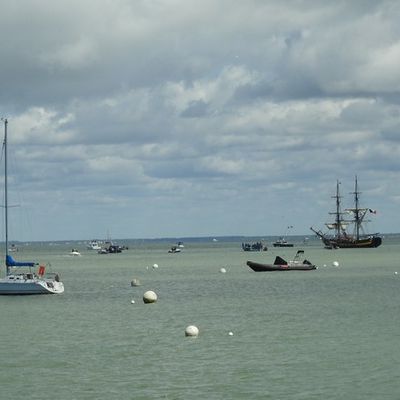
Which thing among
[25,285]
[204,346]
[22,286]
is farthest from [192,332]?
[22,286]

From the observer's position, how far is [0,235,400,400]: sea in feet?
131

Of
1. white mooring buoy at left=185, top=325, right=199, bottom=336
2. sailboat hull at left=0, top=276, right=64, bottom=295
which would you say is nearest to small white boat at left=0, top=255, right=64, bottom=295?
sailboat hull at left=0, top=276, right=64, bottom=295

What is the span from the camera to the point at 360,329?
57.8 m

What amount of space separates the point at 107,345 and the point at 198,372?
10.7 meters

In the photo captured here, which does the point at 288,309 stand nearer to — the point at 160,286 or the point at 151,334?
the point at 151,334

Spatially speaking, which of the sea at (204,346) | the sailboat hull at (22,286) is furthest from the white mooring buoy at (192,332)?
the sailboat hull at (22,286)

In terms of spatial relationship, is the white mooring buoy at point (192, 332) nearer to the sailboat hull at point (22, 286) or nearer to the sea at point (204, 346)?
the sea at point (204, 346)

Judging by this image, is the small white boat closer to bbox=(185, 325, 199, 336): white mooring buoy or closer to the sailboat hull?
the sailboat hull

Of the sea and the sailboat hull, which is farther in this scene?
the sailboat hull

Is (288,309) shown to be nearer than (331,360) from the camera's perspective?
No

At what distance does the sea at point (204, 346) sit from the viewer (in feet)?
131

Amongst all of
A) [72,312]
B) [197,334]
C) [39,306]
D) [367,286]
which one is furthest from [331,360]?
[367,286]

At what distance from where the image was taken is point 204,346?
169 ft

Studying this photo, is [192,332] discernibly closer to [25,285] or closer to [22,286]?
[25,285]
